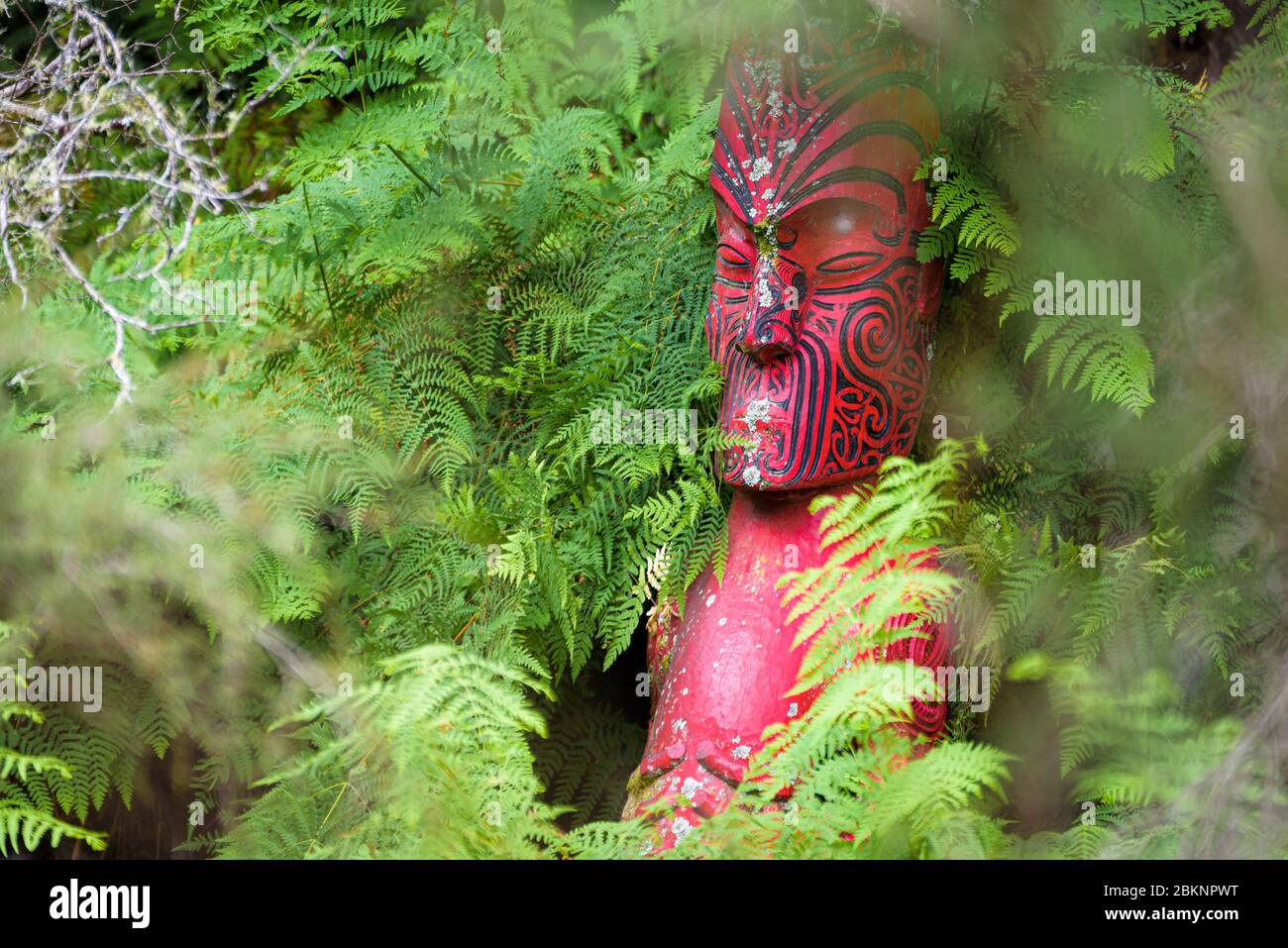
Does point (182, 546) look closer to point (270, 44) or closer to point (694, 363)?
point (694, 363)

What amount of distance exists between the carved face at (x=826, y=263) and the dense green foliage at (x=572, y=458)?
0.41ft

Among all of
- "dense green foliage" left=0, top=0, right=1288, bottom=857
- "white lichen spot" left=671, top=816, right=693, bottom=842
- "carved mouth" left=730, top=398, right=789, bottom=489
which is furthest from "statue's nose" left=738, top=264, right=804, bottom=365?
"white lichen spot" left=671, top=816, right=693, bottom=842

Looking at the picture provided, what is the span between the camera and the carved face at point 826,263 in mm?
3430

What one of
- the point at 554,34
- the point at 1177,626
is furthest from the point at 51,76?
the point at 1177,626

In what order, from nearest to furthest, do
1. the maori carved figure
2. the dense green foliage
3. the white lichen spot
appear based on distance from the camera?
the white lichen spot
the dense green foliage
the maori carved figure

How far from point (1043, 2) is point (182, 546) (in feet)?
9.31

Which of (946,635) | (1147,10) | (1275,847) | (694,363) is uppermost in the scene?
(1147,10)

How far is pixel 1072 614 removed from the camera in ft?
11.2

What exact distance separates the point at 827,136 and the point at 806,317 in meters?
0.47

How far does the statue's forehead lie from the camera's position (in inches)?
135

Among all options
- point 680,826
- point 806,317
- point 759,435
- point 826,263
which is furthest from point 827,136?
point 680,826

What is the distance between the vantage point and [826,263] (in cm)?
349

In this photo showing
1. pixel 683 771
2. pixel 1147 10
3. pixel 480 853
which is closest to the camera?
pixel 480 853

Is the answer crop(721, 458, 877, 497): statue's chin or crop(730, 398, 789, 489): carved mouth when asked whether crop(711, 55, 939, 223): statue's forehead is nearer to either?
crop(730, 398, 789, 489): carved mouth
